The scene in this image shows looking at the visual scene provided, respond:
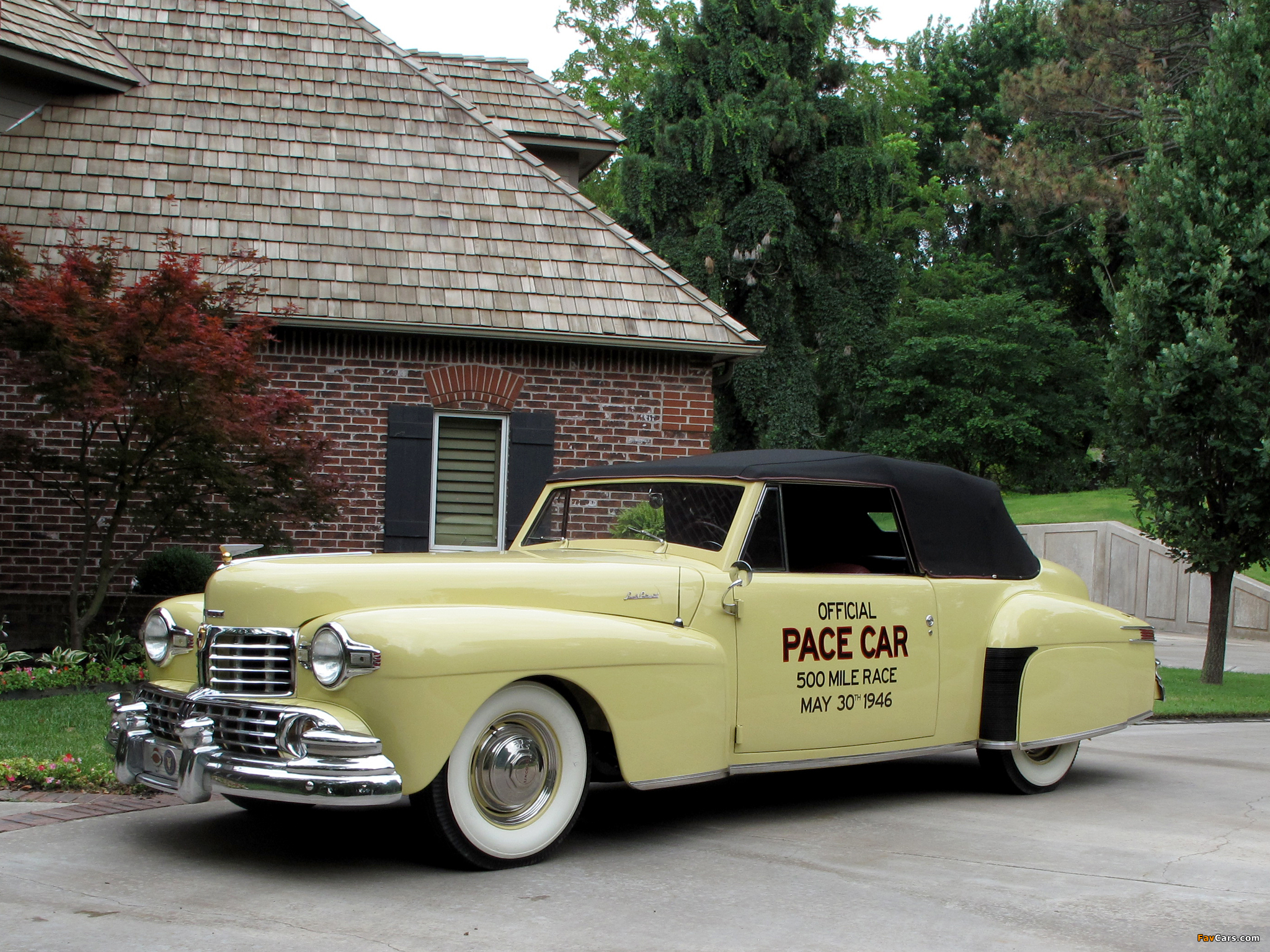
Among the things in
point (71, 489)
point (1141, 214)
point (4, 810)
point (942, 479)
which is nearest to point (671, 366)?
point (1141, 214)

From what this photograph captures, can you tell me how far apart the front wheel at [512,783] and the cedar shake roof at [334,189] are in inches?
300

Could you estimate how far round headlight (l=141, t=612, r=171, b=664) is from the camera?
17.3 ft

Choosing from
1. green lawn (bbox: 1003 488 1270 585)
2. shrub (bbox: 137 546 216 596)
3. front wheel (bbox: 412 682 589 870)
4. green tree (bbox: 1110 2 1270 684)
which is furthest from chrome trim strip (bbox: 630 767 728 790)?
green lawn (bbox: 1003 488 1270 585)

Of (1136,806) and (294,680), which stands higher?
(294,680)

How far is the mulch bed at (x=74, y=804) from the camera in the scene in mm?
5340

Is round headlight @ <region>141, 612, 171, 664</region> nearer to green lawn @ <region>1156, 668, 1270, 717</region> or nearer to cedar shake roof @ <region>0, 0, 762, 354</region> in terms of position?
cedar shake roof @ <region>0, 0, 762, 354</region>

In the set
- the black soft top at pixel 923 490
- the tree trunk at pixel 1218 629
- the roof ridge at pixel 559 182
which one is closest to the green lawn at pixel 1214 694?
the tree trunk at pixel 1218 629

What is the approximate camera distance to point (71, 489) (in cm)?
1158

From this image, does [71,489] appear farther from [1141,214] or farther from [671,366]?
[1141,214]

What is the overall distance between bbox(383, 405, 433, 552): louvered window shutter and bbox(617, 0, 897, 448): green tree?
17.2 metres

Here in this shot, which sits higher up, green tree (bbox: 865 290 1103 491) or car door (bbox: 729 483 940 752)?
green tree (bbox: 865 290 1103 491)

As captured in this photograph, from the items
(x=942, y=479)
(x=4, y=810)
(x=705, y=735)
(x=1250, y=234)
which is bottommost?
(x=4, y=810)

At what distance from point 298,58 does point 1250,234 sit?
32.9ft

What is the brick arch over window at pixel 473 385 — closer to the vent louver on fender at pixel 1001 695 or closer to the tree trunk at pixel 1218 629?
the vent louver on fender at pixel 1001 695
